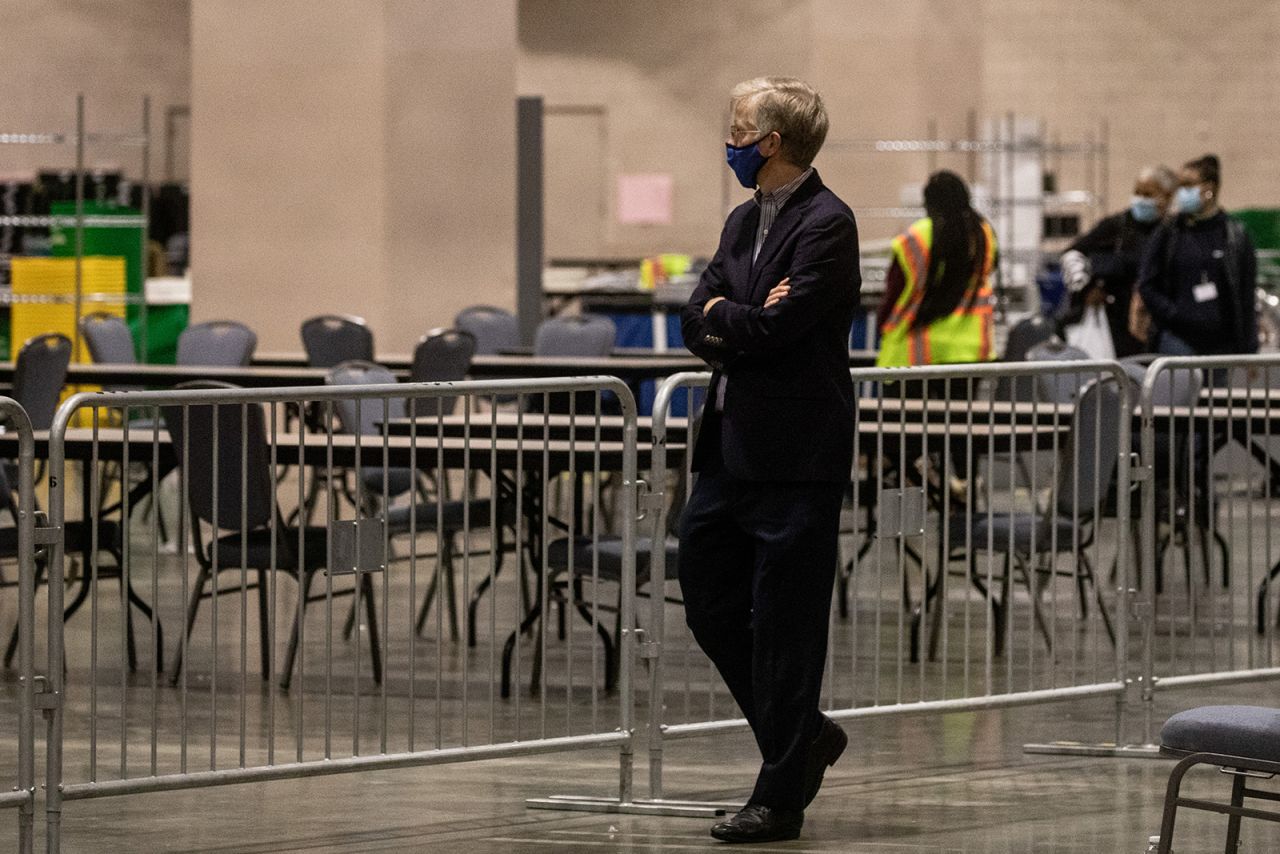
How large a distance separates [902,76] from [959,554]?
1361 centimetres

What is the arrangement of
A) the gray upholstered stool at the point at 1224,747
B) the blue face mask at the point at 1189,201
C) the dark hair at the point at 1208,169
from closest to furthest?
the gray upholstered stool at the point at 1224,747 < the dark hair at the point at 1208,169 < the blue face mask at the point at 1189,201

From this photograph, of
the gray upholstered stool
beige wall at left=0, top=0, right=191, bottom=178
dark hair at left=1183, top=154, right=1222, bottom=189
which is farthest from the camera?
beige wall at left=0, top=0, right=191, bottom=178

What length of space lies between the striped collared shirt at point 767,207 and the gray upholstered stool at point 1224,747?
4.06 ft

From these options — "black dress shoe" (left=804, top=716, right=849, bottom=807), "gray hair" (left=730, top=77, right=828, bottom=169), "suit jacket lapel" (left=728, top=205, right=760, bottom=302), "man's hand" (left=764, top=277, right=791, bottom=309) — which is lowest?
"black dress shoe" (left=804, top=716, right=849, bottom=807)

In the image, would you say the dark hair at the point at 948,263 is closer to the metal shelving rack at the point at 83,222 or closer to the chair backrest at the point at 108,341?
the chair backrest at the point at 108,341

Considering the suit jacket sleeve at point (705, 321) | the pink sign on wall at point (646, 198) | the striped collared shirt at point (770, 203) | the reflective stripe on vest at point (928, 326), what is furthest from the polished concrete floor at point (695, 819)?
the pink sign on wall at point (646, 198)

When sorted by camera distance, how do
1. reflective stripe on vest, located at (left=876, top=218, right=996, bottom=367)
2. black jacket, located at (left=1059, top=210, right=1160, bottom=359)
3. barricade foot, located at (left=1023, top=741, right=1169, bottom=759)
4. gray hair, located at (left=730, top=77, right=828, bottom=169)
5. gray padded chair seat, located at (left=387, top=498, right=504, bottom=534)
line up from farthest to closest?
black jacket, located at (left=1059, top=210, right=1160, bottom=359), reflective stripe on vest, located at (left=876, top=218, right=996, bottom=367), gray padded chair seat, located at (left=387, top=498, right=504, bottom=534), barricade foot, located at (left=1023, top=741, right=1169, bottom=759), gray hair, located at (left=730, top=77, right=828, bottom=169)

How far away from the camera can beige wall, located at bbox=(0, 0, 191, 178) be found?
23.4 meters

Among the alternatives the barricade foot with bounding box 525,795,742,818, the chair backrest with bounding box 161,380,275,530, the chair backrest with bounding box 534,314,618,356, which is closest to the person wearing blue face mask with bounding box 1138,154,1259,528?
the chair backrest with bounding box 534,314,618,356

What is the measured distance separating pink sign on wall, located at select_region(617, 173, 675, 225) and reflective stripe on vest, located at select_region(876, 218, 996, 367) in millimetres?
14546

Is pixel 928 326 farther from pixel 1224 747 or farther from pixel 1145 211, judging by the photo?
pixel 1224 747

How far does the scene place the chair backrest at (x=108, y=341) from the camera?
1055cm

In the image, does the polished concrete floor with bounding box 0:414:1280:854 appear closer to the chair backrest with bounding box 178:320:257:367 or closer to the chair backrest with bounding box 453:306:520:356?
the chair backrest with bounding box 178:320:257:367

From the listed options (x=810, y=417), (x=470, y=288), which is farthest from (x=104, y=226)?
(x=810, y=417)
